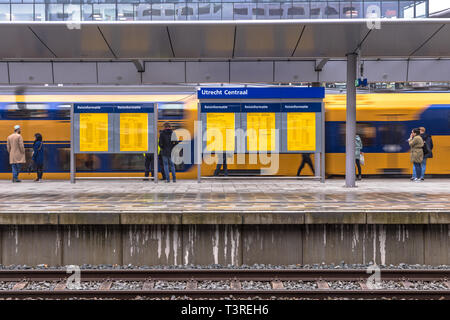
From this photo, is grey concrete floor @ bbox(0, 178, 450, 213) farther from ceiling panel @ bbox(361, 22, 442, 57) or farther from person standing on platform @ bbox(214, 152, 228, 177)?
ceiling panel @ bbox(361, 22, 442, 57)

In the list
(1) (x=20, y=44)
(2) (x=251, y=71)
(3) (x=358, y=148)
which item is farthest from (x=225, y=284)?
(3) (x=358, y=148)

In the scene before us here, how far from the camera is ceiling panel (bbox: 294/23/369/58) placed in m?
10.3

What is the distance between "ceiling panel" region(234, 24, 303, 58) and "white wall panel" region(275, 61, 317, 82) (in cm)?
140

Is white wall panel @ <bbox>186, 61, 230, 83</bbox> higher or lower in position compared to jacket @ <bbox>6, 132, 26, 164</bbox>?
higher

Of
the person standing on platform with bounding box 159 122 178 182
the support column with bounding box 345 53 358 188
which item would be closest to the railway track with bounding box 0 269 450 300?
the support column with bounding box 345 53 358 188

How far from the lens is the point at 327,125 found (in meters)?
14.6

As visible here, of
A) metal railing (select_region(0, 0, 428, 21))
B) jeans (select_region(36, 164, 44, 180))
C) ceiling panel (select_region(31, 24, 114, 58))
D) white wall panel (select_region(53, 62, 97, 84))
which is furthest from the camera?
jeans (select_region(36, 164, 44, 180))

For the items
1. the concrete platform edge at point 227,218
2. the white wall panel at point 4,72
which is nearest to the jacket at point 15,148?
the white wall panel at point 4,72

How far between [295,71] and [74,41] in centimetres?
593

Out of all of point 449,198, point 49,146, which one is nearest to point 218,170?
point 49,146

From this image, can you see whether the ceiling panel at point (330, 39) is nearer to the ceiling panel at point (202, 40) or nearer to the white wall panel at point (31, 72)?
the ceiling panel at point (202, 40)

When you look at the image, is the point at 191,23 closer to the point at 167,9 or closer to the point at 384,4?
the point at 167,9

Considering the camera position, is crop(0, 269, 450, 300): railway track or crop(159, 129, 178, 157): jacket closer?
crop(0, 269, 450, 300): railway track

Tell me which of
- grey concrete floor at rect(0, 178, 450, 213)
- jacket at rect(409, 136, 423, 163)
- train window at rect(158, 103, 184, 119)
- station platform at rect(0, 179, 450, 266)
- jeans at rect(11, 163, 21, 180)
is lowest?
station platform at rect(0, 179, 450, 266)
